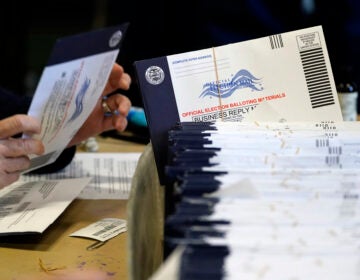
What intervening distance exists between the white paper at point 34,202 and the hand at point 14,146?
0.13ft

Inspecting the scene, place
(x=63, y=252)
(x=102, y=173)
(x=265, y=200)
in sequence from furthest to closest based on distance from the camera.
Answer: (x=102, y=173), (x=63, y=252), (x=265, y=200)

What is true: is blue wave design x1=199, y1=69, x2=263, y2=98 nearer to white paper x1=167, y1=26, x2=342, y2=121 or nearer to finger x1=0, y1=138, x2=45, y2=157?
white paper x1=167, y1=26, x2=342, y2=121

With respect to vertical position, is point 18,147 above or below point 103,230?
above

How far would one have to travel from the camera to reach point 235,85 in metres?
0.62

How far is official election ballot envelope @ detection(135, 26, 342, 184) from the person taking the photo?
0.59 metres

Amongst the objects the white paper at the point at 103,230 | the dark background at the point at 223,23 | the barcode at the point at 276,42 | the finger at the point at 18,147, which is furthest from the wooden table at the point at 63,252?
the dark background at the point at 223,23

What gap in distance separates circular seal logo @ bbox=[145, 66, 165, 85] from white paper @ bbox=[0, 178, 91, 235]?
271 millimetres

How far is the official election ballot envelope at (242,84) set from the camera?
1.93 ft

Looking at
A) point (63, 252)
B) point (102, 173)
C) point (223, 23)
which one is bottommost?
point (63, 252)

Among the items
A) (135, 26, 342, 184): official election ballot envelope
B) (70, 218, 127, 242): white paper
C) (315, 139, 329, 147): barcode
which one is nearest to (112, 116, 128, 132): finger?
(70, 218, 127, 242): white paper

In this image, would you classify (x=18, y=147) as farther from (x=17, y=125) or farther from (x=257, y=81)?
(x=257, y=81)

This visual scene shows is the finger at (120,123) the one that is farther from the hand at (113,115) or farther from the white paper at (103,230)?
the white paper at (103,230)

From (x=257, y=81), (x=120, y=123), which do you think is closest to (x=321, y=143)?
(x=257, y=81)

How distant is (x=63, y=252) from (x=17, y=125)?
0.74 ft
